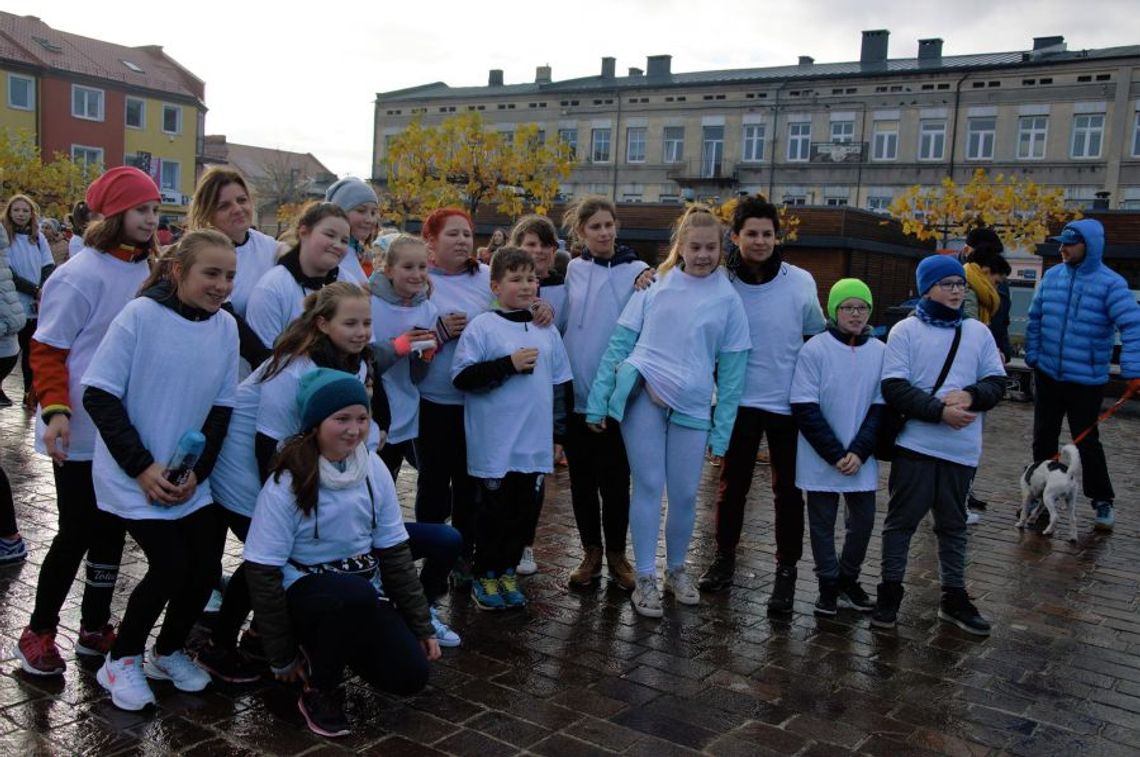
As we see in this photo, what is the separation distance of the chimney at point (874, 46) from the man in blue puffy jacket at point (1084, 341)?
44.2 metres

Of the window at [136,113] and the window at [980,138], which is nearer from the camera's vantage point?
the window at [980,138]

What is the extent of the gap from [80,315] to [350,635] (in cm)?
169

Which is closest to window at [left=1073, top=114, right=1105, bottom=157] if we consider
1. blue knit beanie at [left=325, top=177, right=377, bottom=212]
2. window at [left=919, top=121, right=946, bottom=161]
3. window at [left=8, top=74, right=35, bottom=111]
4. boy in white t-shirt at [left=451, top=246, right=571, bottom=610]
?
window at [left=919, top=121, right=946, bottom=161]

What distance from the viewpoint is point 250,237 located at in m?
4.95

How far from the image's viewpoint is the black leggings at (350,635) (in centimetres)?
372

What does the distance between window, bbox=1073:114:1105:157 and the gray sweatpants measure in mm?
41490

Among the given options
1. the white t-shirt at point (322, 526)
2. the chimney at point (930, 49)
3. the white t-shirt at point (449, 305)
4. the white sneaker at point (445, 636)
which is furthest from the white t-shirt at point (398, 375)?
the chimney at point (930, 49)

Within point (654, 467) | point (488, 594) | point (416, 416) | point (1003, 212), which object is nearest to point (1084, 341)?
point (654, 467)

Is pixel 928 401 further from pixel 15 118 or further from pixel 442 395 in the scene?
pixel 15 118

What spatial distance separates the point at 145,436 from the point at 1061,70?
148 ft

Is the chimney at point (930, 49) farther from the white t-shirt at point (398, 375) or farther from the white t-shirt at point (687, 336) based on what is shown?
the white t-shirt at point (398, 375)

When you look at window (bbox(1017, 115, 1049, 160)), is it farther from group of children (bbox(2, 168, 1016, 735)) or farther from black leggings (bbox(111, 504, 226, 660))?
black leggings (bbox(111, 504, 226, 660))

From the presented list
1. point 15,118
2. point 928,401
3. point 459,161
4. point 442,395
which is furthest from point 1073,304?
point 15,118

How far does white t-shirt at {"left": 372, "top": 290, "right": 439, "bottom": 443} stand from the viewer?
16.7ft
